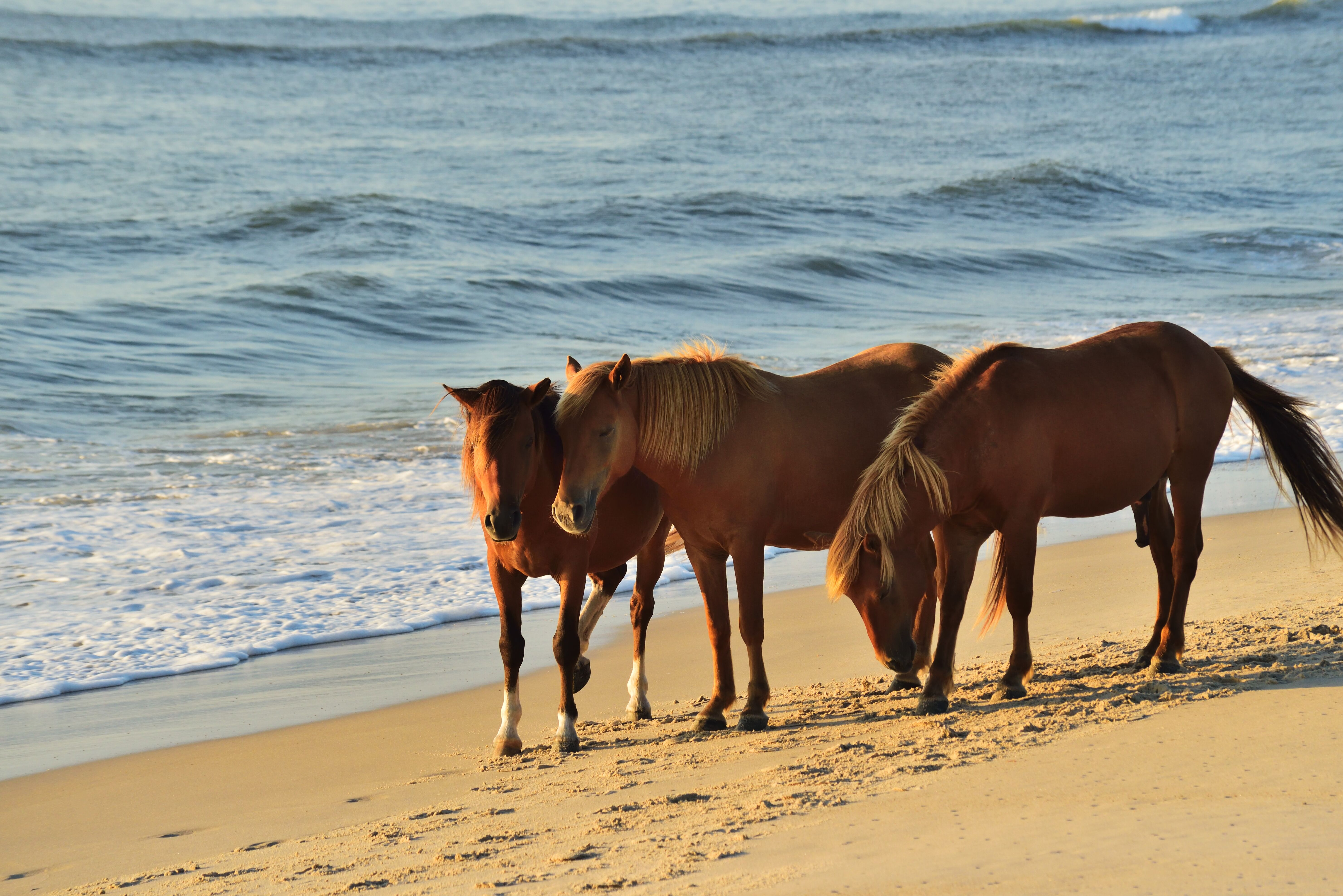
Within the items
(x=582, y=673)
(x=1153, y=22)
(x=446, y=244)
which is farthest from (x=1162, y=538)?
(x=1153, y=22)

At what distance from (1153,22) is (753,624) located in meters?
60.9

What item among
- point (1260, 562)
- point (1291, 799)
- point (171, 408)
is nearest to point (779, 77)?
point (171, 408)

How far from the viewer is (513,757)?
4504 mm

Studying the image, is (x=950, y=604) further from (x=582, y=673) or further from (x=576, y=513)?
(x=582, y=673)

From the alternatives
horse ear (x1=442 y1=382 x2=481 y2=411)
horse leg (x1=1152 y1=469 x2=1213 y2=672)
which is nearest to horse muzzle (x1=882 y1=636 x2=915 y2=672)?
horse leg (x1=1152 y1=469 x2=1213 y2=672)

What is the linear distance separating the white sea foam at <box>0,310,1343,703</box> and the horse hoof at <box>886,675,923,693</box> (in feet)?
7.98

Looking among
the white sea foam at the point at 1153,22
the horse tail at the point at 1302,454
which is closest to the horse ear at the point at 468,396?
the horse tail at the point at 1302,454

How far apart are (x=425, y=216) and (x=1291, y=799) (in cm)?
2058

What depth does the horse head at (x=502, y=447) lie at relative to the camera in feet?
14.1

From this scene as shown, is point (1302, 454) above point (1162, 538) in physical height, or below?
above

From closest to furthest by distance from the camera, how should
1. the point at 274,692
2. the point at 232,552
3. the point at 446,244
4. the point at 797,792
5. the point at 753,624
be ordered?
the point at 797,792 < the point at 753,624 < the point at 274,692 < the point at 232,552 < the point at 446,244

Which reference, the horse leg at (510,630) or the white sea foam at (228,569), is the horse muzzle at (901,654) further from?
the white sea foam at (228,569)

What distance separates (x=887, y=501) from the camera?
4305 millimetres

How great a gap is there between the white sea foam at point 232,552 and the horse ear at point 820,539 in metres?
2.28
